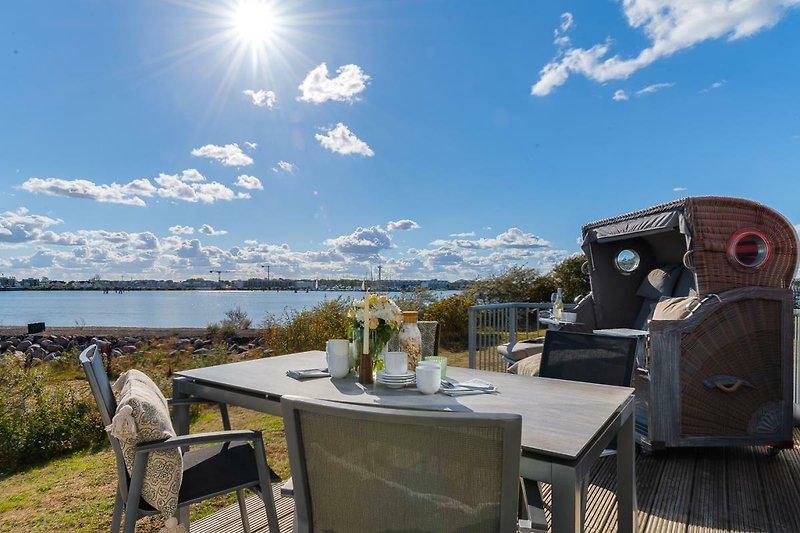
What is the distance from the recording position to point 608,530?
2.40 m

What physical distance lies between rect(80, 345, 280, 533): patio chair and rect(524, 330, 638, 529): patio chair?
159 cm

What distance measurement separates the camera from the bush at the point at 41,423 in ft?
11.4

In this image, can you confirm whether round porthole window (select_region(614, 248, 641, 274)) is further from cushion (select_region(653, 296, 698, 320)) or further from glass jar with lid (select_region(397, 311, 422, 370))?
glass jar with lid (select_region(397, 311, 422, 370))

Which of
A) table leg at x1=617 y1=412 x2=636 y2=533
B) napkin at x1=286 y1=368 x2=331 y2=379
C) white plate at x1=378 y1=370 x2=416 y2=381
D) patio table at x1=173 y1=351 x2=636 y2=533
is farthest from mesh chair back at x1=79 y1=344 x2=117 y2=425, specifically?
table leg at x1=617 y1=412 x2=636 y2=533

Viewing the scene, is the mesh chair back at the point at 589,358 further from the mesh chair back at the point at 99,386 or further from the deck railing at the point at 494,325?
the deck railing at the point at 494,325

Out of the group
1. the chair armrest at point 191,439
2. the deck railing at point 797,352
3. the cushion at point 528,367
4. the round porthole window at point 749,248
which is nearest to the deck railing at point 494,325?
the cushion at point 528,367

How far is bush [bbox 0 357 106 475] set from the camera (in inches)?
137

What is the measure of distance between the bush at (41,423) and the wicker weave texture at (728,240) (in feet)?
16.9

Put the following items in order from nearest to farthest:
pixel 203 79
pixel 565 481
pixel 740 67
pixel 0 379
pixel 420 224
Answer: pixel 565 481, pixel 0 379, pixel 740 67, pixel 203 79, pixel 420 224

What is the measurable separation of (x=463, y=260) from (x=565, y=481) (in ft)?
38.9

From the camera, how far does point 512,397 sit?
1893 millimetres

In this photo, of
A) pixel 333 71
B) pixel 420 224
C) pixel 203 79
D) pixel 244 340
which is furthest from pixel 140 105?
pixel 420 224

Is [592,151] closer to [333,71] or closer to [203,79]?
[333,71]

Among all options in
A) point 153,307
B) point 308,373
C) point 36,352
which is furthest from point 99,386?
point 153,307
